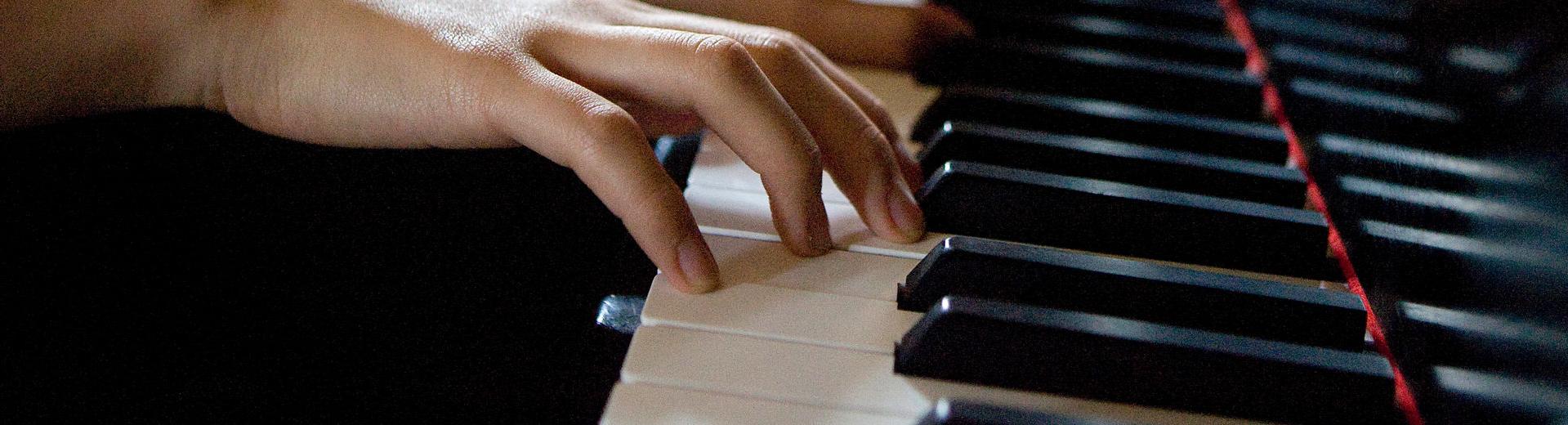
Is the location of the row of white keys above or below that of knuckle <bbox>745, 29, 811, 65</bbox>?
below

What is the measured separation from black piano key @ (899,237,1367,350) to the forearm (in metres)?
0.65

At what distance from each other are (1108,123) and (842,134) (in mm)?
313

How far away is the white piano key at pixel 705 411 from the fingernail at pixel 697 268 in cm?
12

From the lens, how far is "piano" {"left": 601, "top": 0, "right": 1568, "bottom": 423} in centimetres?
67

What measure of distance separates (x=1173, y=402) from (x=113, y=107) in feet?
2.95

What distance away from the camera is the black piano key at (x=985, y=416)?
1.97 feet

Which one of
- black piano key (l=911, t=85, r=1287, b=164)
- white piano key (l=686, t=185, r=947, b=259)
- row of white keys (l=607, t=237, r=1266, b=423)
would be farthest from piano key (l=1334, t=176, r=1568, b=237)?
white piano key (l=686, t=185, r=947, b=259)

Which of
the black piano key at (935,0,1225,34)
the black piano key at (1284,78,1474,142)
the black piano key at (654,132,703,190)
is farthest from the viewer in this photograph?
the black piano key at (935,0,1225,34)

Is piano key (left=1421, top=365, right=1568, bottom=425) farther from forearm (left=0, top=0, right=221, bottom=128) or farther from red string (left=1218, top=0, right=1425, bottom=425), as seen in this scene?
forearm (left=0, top=0, right=221, bottom=128)

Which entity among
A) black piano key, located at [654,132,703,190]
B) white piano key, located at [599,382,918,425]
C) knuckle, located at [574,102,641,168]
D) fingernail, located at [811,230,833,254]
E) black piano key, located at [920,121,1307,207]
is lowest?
black piano key, located at [654,132,703,190]

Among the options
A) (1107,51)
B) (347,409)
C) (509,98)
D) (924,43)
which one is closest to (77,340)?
(347,409)

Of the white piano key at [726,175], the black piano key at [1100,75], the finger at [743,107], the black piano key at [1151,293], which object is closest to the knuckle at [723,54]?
the finger at [743,107]

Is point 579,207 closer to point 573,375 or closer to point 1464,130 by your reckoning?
point 573,375

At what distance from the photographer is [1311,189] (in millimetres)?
1010
